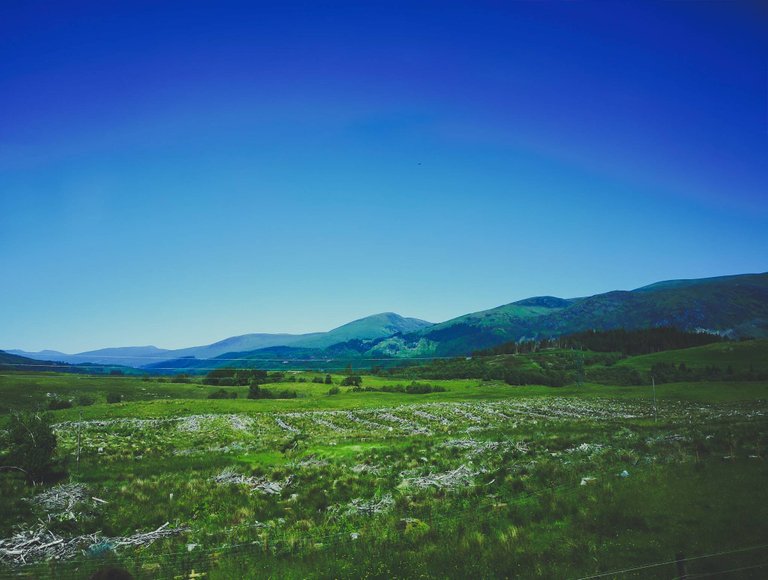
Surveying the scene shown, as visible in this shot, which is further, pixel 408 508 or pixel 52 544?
pixel 408 508

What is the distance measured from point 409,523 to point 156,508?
38.7 feet

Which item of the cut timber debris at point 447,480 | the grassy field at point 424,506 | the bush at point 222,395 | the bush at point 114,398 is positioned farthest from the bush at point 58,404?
the cut timber debris at point 447,480

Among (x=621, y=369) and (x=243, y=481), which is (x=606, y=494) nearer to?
(x=243, y=481)

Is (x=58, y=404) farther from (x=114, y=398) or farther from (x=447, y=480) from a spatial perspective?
(x=447, y=480)

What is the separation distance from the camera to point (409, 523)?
675 inches

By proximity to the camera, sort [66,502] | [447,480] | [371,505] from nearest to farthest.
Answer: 1. [371,505]
2. [66,502]
3. [447,480]

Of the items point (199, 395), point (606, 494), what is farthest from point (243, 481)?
point (199, 395)

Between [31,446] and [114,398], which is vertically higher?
[31,446]

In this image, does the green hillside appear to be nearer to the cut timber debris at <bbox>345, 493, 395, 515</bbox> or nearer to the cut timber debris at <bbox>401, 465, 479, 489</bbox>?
the cut timber debris at <bbox>401, 465, 479, 489</bbox>

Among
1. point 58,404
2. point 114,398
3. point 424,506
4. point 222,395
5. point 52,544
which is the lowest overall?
point 222,395

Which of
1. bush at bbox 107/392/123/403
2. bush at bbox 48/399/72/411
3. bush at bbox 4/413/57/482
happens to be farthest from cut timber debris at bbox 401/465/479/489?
bush at bbox 107/392/123/403

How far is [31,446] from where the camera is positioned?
2461cm

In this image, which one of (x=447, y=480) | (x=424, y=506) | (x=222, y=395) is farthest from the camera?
(x=222, y=395)

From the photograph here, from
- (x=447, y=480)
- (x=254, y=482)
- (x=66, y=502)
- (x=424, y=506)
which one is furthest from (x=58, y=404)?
(x=424, y=506)
